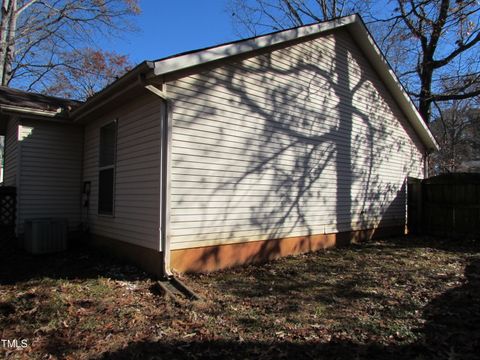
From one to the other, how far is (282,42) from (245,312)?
5.80m

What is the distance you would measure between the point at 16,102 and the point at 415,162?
1213 cm

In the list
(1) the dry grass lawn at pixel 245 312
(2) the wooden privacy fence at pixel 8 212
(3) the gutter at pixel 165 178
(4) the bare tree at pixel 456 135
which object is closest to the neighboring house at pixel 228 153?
(3) the gutter at pixel 165 178

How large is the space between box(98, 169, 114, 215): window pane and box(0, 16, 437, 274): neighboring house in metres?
0.04

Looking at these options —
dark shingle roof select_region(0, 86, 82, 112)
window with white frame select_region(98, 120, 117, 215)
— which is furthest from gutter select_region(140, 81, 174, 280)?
dark shingle roof select_region(0, 86, 82, 112)

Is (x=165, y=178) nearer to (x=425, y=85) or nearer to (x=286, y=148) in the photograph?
(x=286, y=148)

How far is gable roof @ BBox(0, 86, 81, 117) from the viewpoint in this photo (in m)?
8.38

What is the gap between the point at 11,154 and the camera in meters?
10.4

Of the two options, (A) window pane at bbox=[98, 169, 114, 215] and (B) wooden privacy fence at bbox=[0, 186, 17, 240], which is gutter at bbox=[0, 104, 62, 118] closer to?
(A) window pane at bbox=[98, 169, 114, 215]

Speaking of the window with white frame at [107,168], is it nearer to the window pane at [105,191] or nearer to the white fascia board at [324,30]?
the window pane at [105,191]

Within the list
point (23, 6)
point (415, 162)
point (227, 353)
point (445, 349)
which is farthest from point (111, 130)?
point (23, 6)

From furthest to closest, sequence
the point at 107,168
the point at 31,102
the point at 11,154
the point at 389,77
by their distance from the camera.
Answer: the point at 389,77 → the point at 11,154 → the point at 31,102 → the point at 107,168

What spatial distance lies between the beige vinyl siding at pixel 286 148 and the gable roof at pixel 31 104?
3.96m

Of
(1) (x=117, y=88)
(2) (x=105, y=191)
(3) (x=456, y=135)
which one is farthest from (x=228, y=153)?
(3) (x=456, y=135)

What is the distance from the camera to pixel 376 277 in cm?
692
